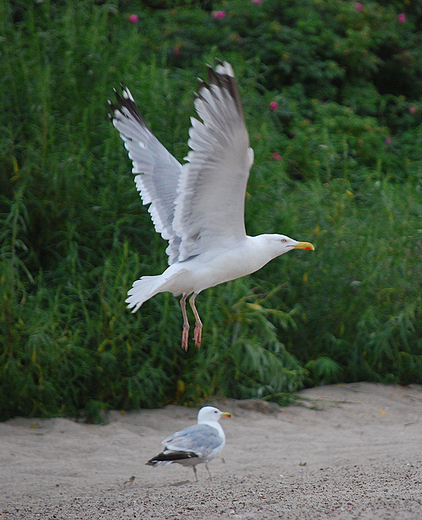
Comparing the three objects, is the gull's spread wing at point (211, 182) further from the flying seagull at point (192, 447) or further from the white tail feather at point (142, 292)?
the flying seagull at point (192, 447)

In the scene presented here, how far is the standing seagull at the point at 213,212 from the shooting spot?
139 inches

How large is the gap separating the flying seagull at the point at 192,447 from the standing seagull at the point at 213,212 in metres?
0.46

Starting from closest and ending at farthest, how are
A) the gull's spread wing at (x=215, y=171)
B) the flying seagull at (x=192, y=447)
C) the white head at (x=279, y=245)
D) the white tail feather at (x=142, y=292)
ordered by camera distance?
the gull's spread wing at (x=215, y=171), the white tail feather at (x=142, y=292), the flying seagull at (x=192, y=447), the white head at (x=279, y=245)

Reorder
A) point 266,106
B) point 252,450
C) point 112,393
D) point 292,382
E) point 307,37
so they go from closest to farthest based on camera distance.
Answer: point 252,450
point 112,393
point 292,382
point 266,106
point 307,37

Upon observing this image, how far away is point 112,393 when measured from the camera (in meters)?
5.12

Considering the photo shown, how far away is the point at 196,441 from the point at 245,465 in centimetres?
72

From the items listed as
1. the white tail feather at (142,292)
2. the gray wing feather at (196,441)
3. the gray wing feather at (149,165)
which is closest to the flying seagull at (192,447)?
the gray wing feather at (196,441)

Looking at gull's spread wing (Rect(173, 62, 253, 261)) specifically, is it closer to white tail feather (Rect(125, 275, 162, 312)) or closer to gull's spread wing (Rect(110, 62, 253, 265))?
gull's spread wing (Rect(110, 62, 253, 265))

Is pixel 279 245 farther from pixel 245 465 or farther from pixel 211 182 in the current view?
pixel 245 465

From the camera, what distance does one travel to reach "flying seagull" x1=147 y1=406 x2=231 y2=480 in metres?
3.84

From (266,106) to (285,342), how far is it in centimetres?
258

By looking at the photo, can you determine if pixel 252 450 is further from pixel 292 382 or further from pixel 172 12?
pixel 172 12

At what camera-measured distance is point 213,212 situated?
392cm

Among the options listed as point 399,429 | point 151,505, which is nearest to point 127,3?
point 399,429
